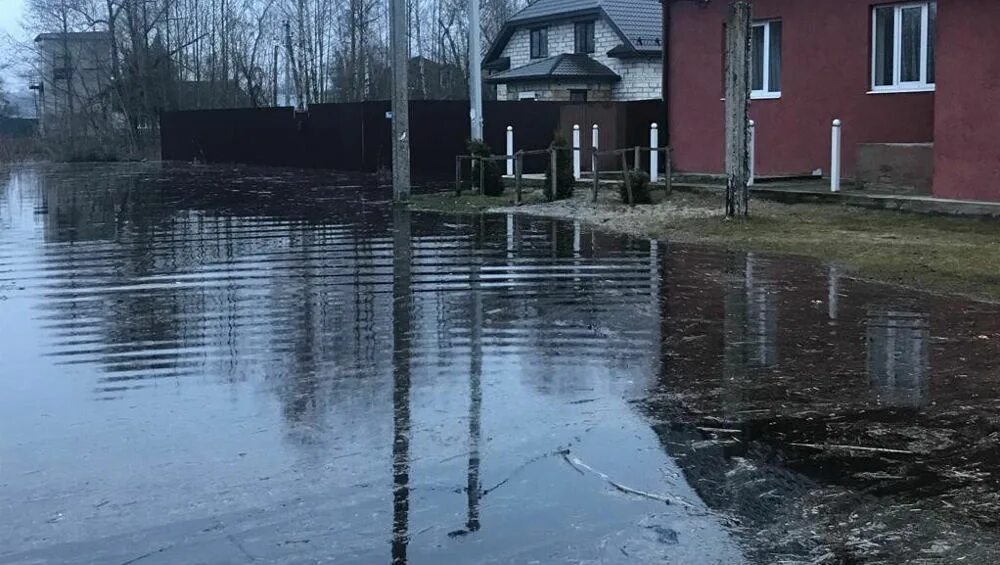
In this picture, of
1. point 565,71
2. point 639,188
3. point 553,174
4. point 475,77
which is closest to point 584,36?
point 565,71

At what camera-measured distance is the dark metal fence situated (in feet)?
98.7

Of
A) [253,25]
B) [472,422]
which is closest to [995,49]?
[472,422]

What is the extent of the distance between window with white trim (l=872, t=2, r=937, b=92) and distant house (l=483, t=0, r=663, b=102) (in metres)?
25.3

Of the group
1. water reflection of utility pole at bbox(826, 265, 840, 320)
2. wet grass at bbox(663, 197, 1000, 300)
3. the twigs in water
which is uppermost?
wet grass at bbox(663, 197, 1000, 300)

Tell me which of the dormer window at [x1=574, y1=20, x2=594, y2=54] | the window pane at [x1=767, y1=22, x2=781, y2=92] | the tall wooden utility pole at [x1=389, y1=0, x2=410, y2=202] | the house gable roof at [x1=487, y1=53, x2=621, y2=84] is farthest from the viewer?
the dormer window at [x1=574, y1=20, x2=594, y2=54]

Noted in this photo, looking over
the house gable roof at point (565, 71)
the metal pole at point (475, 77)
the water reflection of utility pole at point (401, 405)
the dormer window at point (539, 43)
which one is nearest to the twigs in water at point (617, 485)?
the water reflection of utility pole at point (401, 405)

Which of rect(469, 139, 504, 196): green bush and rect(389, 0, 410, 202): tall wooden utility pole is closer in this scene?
rect(389, 0, 410, 202): tall wooden utility pole

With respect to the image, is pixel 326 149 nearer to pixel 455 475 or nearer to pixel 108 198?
pixel 108 198

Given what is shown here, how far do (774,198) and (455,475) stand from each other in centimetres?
1486

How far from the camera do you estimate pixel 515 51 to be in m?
53.0

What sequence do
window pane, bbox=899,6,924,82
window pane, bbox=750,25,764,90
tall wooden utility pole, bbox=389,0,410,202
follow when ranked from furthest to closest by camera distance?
window pane, bbox=750,25,764,90 → tall wooden utility pole, bbox=389,0,410,202 → window pane, bbox=899,6,924,82

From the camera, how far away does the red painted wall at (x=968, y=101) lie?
16938 mm

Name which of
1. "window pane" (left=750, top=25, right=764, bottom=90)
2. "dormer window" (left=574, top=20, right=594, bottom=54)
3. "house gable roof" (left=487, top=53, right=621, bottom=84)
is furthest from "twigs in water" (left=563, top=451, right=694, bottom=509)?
"dormer window" (left=574, top=20, right=594, bottom=54)

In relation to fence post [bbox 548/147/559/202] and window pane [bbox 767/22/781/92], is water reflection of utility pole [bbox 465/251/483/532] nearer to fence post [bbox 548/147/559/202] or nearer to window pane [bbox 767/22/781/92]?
fence post [bbox 548/147/559/202]
